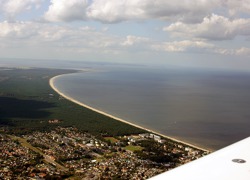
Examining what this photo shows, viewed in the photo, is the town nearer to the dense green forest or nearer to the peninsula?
the peninsula

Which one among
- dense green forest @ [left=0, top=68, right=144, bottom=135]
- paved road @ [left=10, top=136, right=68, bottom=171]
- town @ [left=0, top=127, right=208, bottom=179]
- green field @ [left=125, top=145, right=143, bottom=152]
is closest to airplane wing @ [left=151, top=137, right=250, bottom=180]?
town @ [left=0, top=127, right=208, bottom=179]

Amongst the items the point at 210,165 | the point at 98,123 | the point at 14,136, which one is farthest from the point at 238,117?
the point at 210,165

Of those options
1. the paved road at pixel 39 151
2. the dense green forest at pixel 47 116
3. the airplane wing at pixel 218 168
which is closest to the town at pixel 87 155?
the paved road at pixel 39 151

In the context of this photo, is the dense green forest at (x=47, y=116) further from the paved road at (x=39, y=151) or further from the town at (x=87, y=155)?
the paved road at (x=39, y=151)

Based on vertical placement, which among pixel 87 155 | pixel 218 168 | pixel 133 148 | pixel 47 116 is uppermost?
pixel 218 168

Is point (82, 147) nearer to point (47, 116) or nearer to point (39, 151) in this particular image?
point (39, 151)

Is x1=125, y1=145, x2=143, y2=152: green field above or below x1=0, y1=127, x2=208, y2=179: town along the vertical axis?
below

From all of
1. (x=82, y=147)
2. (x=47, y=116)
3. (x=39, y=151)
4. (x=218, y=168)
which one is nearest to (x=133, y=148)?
(x=82, y=147)

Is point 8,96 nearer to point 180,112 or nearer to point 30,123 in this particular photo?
point 30,123
